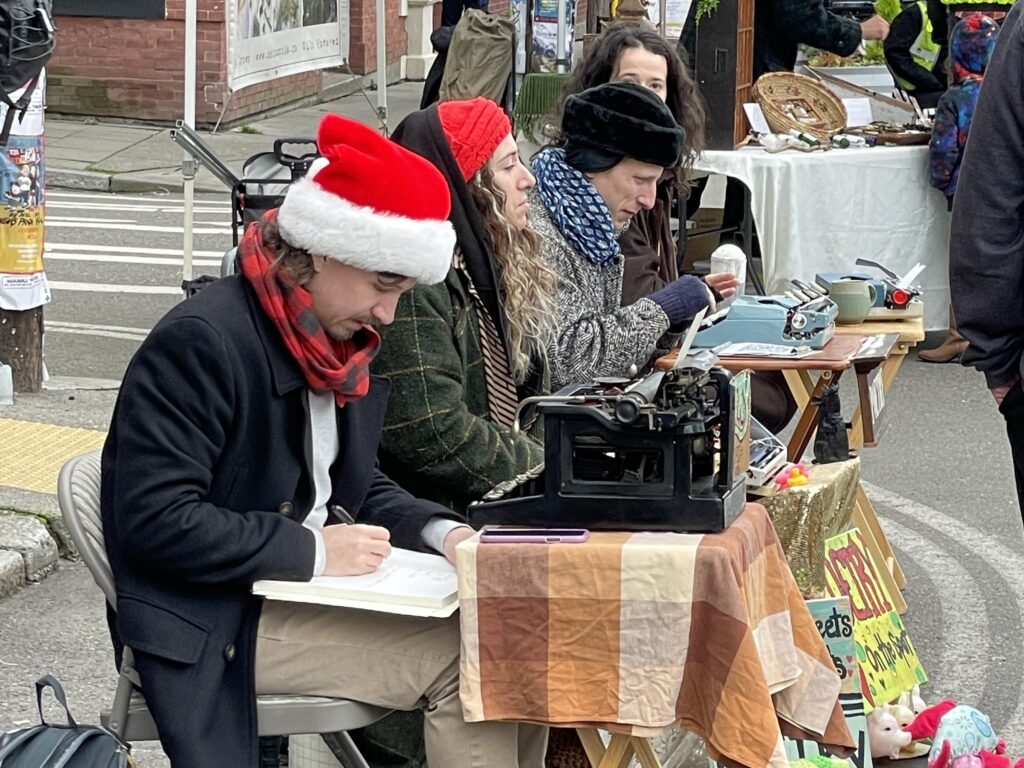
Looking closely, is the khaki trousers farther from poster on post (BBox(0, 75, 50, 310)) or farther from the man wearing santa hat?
poster on post (BBox(0, 75, 50, 310))

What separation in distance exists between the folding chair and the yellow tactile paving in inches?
104

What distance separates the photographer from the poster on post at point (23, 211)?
20.1 ft

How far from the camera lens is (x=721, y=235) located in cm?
872

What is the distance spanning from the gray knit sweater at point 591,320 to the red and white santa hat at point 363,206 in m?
1.16

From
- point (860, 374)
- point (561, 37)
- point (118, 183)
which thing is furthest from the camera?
point (118, 183)

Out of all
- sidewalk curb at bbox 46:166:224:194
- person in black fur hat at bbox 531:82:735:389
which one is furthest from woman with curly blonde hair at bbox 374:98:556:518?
sidewalk curb at bbox 46:166:224:194

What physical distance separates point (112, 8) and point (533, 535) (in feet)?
43.5

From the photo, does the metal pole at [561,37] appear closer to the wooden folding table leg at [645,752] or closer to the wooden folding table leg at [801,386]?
the wooden folding table leg at [801,386]

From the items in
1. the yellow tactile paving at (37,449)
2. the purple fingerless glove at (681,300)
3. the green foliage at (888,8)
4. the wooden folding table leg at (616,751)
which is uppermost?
the green foliage at (888,8)

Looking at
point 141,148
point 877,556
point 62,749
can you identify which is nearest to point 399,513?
point 62,749

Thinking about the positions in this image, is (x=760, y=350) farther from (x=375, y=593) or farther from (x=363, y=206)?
(x=375, y=593)

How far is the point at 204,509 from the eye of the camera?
268 cm

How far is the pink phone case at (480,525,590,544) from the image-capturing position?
2.76 metres

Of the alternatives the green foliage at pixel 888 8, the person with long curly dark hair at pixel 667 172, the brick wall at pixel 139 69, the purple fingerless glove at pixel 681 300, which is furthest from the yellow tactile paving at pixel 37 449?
the brick wall at pixel 139 69
